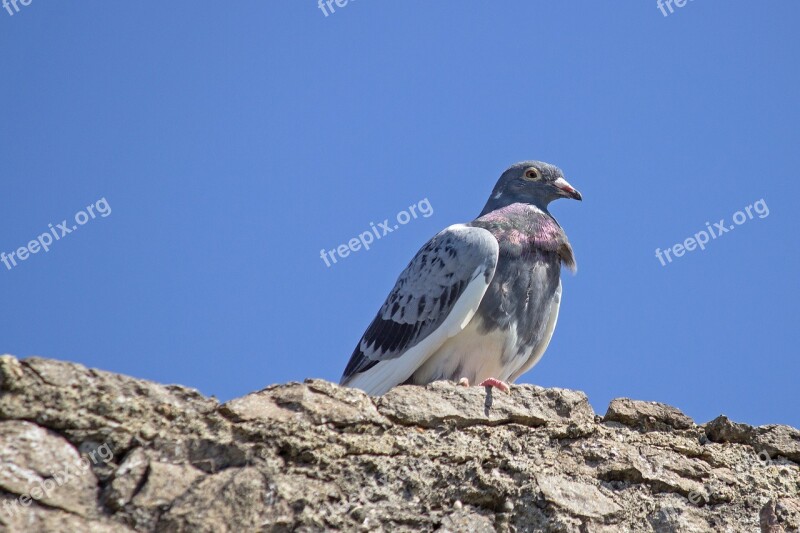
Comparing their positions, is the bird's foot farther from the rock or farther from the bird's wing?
the bird's wing

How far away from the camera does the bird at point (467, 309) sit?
7391 mm

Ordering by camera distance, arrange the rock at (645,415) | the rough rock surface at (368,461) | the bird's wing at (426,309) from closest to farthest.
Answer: the rough rock surface at (368,461), the rock at (645,415), the bird's wing at (426,309)

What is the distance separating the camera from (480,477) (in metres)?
5.21

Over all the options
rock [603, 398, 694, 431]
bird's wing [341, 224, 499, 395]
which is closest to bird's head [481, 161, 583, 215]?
bird's wing [341, 224, 499, 395]

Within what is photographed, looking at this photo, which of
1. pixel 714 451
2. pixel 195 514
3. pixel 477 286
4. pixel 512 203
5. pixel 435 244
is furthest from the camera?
pixel 512 203

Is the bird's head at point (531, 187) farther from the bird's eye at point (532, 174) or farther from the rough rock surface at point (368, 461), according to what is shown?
the rough rock surface at point (368, 461)

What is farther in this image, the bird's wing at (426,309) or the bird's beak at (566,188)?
the bird's beak at (566,188)

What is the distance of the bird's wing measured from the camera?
7.36m

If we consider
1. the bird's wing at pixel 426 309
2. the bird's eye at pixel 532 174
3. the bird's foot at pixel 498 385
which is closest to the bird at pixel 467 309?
the bird's wing at pixel 426 309

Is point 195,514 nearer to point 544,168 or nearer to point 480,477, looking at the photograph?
point 480,477

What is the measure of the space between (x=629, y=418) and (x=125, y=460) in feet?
9.53

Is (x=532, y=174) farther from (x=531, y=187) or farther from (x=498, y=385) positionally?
(x=498, y=385)

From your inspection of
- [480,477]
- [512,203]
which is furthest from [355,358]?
[480,477]

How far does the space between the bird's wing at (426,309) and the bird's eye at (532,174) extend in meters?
1.21
